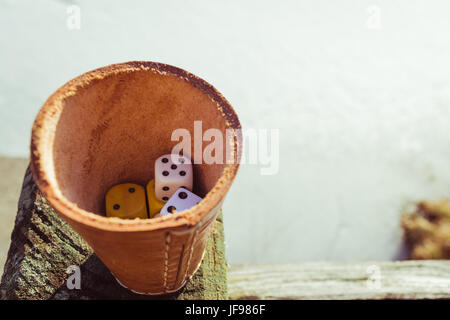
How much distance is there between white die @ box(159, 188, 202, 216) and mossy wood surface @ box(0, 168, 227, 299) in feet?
0.71

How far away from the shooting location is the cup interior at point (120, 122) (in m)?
0.81

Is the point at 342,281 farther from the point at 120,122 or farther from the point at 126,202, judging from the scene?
the point at 120,122

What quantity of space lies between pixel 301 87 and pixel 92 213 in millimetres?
2735

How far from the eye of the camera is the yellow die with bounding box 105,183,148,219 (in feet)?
3.38

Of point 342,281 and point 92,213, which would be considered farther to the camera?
point 342,281

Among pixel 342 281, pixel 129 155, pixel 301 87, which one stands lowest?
pixel 342 281

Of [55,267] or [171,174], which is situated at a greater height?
[171,174]

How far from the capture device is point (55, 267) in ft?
3.44

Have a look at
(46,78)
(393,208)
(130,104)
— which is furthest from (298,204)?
(46,78)

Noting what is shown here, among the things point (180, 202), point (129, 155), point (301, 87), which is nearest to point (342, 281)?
point (180, 202)

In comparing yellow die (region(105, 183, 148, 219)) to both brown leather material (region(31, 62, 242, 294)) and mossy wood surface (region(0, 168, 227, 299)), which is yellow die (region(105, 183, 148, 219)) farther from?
mossy wood surface (region(0, 168, 227, 299))

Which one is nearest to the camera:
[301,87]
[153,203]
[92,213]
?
[92,213]

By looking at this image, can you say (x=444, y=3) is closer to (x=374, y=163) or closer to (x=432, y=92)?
(x=432, y=92)

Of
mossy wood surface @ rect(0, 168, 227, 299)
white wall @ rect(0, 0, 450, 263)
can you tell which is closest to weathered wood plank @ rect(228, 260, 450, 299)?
mossy wood surface @ rect(0, 168, 227, 299)
